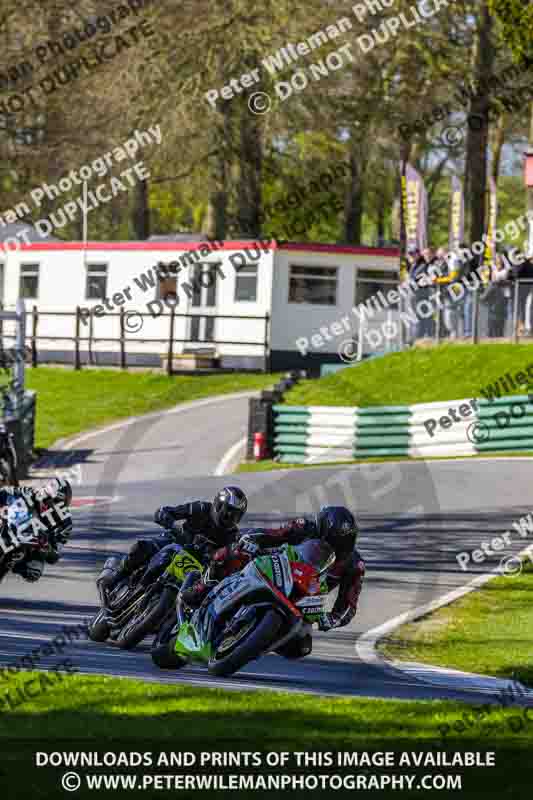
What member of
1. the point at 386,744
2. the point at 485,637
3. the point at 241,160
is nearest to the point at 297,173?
the point at 241,160

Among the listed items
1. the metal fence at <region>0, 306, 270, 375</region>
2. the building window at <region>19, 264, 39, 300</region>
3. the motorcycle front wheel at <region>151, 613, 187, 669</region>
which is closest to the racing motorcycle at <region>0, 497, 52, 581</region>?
the motorcycle front wheel at <region>151, 613, 187, 669</region>

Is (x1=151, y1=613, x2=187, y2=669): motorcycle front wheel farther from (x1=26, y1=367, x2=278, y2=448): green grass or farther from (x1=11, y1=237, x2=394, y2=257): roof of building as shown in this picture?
(x1=11, y1=237, x2=394, y2=257): roof of building

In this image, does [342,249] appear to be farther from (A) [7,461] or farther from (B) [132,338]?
(A) [7,461]

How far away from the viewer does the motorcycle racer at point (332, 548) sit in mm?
9484

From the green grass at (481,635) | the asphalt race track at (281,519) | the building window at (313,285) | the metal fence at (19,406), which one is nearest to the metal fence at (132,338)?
the building window at (313,285)

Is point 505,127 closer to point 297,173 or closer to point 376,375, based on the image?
point 297,173

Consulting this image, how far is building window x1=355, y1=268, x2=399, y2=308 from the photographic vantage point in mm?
40438

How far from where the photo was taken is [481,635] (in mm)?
12992

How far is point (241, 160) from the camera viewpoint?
45375 millimetres

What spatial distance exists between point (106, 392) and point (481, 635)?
2468cm

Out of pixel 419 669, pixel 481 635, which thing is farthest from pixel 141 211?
pixel 419 669

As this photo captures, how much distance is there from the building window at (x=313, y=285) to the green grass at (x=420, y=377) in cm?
963

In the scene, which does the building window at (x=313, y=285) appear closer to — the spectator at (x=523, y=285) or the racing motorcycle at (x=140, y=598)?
the spectator at (x=523, y=285)

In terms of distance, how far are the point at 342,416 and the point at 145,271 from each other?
1505 centimetres
